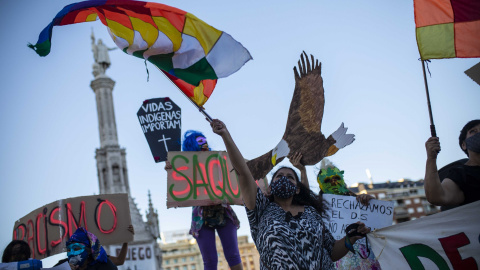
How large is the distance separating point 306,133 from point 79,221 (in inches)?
107

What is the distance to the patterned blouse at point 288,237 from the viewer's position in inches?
144

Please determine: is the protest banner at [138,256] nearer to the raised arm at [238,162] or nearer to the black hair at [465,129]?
the raised arm at [238,162]

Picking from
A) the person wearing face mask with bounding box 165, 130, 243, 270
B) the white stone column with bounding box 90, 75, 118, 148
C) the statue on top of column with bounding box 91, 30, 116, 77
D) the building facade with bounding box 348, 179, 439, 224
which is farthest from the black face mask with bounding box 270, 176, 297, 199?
the building facade with bounding box 348, 179, 439, 224

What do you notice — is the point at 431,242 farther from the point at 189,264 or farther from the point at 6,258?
the point at 189,264

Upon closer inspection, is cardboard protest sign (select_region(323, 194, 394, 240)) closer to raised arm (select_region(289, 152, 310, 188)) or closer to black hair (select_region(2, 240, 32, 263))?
raised arm (select_region(289, 152, 310, 188))

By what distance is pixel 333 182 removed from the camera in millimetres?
5664

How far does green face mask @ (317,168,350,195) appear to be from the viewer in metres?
5.63

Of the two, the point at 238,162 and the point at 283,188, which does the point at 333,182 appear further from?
the point at 238,162

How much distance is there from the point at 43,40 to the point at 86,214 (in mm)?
2386

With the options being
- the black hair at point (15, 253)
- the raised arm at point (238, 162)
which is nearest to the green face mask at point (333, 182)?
the raised arm at point (238, 162)

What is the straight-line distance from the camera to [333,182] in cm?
566

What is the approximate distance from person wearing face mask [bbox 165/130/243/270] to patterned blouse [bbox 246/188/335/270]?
1.55 meters

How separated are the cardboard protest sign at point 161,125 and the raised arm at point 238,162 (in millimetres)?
2962

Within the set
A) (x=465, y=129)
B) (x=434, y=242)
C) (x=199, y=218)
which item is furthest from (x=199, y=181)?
(x=465, y=129)
